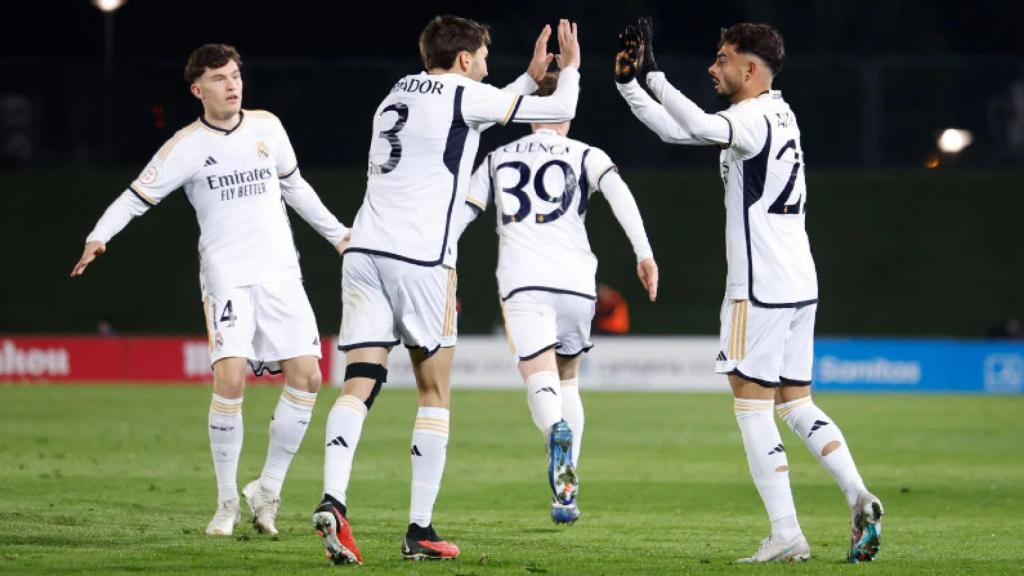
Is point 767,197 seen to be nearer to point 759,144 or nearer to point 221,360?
point 759,144

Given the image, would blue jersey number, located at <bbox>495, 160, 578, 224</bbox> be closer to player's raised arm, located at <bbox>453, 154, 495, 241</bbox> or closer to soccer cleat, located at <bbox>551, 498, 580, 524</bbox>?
player's raised arm, located at <bbox>453, 154, 495, 241</bbox>

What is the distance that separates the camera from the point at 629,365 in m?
23.6

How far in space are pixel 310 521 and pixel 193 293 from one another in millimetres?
20865

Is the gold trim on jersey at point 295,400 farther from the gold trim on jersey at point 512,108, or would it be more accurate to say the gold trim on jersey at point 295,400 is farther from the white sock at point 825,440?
the white sock at point 825,440

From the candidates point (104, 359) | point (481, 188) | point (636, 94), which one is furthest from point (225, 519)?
point (104, 359)

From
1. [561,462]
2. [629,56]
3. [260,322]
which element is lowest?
[561,462]

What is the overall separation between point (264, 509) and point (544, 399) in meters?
1.73

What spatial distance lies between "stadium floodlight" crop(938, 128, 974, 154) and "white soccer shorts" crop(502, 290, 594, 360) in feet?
58.3

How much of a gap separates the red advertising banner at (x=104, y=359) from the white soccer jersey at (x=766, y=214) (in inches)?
671

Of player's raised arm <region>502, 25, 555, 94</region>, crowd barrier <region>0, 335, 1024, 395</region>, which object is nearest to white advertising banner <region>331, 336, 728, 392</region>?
crowd barrier <region>0, 335, 1024, 395</region>

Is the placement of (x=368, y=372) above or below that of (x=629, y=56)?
below

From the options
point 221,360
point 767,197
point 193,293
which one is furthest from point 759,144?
point 193,293

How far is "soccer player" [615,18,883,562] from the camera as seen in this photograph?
7.29 metres

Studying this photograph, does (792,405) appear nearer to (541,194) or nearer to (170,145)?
(541,194)
